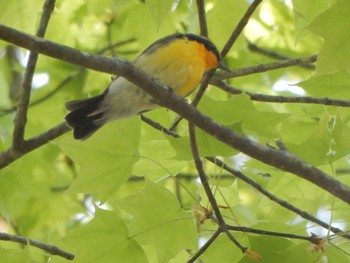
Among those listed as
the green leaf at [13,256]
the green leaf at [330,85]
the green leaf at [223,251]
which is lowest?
the green leaf at [223,251]

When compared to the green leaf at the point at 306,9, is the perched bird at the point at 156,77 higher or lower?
higher

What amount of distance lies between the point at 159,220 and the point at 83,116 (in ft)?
A: 2.17

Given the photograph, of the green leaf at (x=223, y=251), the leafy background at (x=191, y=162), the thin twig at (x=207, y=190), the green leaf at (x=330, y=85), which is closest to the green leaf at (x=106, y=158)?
the leafy background at (x=191, y=162)

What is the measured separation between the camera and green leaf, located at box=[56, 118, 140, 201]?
220cm

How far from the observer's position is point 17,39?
1.65 m

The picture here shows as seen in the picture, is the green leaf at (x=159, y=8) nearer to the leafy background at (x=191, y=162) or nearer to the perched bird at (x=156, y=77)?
the leafy background at (x=191, y=162)

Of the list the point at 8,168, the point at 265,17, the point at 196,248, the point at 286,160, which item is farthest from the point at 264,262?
the point at 265,17

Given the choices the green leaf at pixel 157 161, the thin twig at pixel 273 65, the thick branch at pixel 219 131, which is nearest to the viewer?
the thick branch at pixel 219 131

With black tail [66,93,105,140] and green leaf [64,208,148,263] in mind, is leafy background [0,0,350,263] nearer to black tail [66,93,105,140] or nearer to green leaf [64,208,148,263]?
green leaf [64,208,148,263]

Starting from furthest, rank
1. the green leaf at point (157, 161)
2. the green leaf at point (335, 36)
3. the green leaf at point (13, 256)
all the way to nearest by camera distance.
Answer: the green leaf at point (157, 161) → the green leaf at point (13, 256) → the green leaf at point (335, 36)

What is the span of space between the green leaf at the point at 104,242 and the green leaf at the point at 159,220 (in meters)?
0.04

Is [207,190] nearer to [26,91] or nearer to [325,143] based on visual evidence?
[325,143]

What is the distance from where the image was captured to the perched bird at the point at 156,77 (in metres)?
2.73

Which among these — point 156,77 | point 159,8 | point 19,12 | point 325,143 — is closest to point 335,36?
point 325,143
